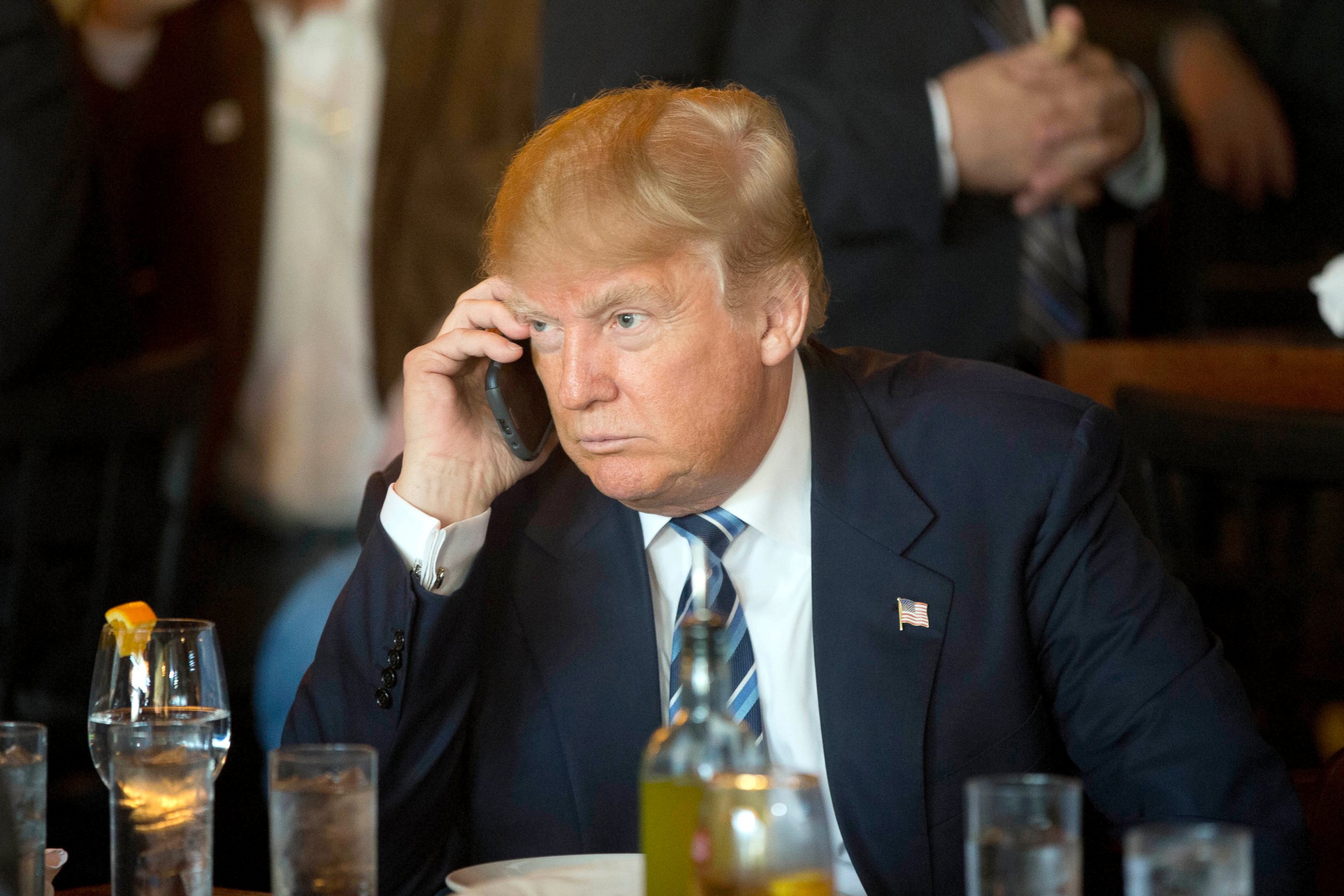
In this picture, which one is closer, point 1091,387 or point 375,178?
point 1091,387

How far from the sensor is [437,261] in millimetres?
3836

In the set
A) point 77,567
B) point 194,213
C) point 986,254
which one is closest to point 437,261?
point 194,213

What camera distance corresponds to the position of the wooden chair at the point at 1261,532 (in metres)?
1.60

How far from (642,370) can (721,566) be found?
219mm

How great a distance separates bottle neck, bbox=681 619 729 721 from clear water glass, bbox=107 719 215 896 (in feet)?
1.12

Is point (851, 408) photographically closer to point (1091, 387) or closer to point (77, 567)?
point (1091, 387)

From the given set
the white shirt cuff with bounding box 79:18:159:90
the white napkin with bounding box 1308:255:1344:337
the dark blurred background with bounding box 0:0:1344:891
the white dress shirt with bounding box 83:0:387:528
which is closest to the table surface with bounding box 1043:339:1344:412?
the dark blurred background with bounding box 0:0:1344:891

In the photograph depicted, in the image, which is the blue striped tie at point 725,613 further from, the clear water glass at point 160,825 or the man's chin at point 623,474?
the clear water glass at point 160,825

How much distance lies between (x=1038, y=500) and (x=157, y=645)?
791 millimetres

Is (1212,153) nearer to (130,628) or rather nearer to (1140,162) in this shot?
(1140,162)

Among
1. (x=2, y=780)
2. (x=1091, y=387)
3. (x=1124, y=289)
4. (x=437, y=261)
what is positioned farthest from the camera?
(x=437, y=261)

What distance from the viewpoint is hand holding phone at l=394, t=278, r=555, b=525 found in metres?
1.41

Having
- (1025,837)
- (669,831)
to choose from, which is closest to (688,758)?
(669,831)

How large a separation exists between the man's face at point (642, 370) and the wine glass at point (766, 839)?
618mm
